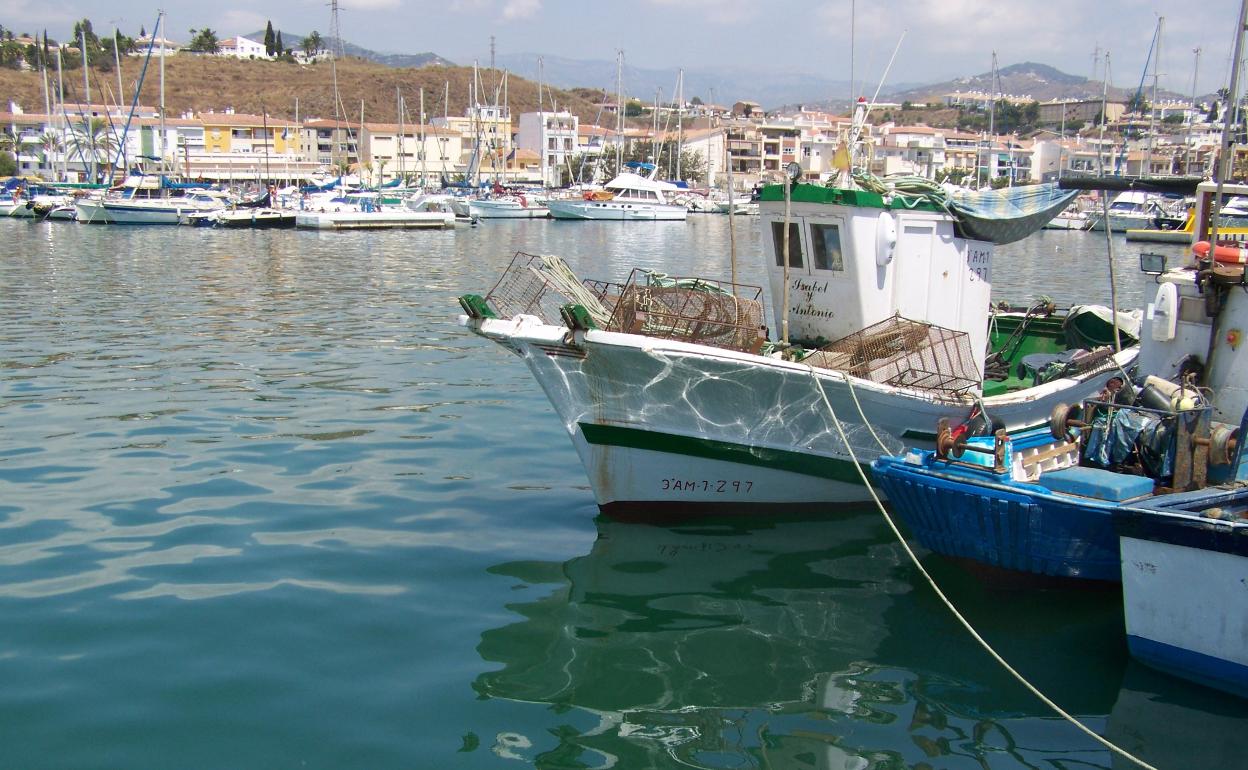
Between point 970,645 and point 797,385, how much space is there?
288 centimetres

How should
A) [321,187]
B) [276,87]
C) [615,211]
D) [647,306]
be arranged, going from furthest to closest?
1. [276,87]
2. [321,187]
3. [615,211]
4. [647,306]

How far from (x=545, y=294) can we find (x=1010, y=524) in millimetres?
4867

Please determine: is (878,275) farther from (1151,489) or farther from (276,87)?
(276,87)

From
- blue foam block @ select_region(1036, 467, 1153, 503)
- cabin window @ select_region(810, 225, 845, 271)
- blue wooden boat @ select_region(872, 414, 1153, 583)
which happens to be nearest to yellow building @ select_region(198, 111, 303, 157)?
cabin window @ select_region(810, 225, 845, 271)

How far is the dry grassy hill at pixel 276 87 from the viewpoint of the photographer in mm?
144750

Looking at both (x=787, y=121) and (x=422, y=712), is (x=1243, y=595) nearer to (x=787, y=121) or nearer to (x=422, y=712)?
(x=422, y=712)

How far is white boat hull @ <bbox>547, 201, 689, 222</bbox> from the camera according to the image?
79.4 m

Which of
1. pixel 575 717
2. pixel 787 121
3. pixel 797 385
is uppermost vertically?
pixel 787 121

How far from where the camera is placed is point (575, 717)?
23.6 feet

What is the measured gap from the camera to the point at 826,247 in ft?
38.7

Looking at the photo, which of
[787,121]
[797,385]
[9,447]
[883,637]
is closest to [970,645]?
[883,637]

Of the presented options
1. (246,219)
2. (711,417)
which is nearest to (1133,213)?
(246,219)

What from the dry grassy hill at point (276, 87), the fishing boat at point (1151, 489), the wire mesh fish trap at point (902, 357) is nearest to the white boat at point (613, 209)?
the dry grassy hill at point (276, 87)

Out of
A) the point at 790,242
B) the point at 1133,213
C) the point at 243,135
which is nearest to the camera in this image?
the point at 790,242
